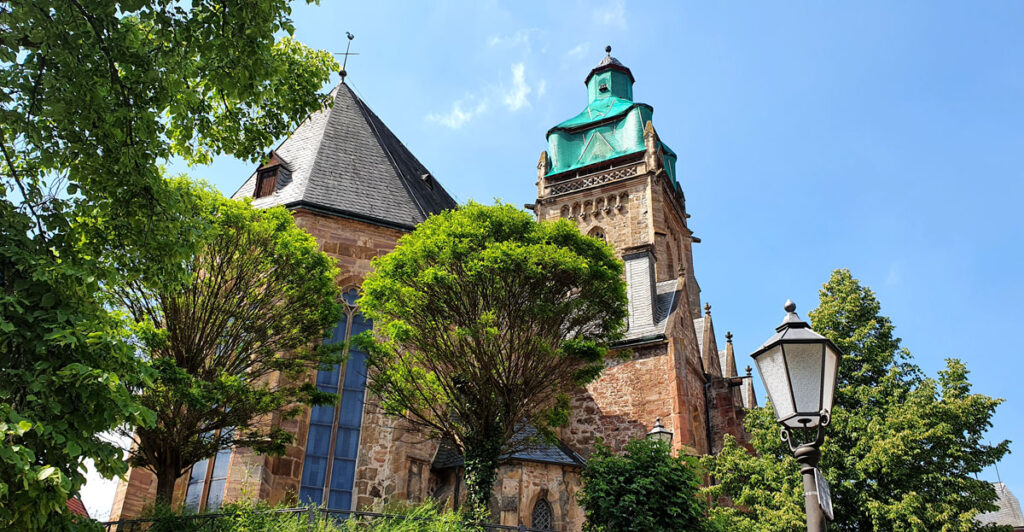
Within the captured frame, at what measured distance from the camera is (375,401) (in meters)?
16.3

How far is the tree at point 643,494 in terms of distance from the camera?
13.5 meters

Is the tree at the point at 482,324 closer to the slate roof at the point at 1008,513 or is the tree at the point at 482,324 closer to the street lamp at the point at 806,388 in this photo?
the street lamp at the point at 806,388

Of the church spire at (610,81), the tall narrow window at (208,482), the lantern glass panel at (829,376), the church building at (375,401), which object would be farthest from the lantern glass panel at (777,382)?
the church spire at (610,81)

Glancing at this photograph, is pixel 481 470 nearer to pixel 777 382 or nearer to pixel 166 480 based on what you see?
pixel 166 480

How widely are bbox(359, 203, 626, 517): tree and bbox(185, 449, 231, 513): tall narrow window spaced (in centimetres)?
333

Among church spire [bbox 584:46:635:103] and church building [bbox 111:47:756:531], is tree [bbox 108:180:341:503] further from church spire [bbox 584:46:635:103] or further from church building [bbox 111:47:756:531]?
church spire [bbox 584:46:635:103]

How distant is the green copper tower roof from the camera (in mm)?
37125

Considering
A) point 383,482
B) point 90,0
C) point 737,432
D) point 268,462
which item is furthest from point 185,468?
point 737,432

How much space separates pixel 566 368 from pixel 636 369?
744 centimetres

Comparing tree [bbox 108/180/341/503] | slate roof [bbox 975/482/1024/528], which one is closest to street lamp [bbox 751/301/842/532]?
tree [bbox 108/180/341/503]

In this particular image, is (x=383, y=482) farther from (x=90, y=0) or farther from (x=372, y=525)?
(x=90, y=0)

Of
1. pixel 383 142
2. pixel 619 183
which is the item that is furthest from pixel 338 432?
pixel 619 183

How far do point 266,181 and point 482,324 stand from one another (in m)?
8.25

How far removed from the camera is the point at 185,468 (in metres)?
13.3
